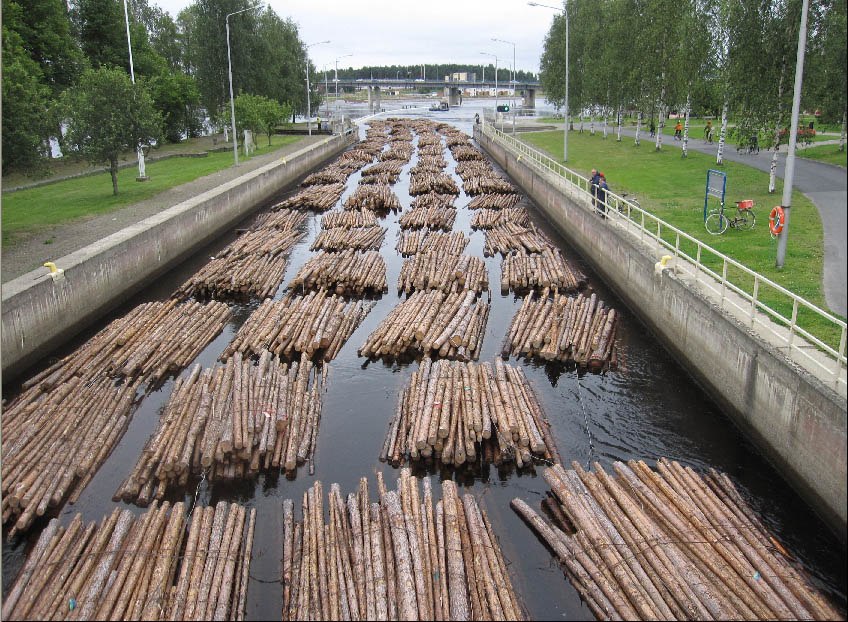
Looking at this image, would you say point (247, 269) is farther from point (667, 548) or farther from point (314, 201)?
point (667, 548)

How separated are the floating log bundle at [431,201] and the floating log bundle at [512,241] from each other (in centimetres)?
656

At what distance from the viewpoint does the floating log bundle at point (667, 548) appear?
9.63 metres

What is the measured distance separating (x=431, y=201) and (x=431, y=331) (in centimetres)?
2072

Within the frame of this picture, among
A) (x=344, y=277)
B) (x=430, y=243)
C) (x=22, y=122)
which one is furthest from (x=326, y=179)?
(x=344, y=277)

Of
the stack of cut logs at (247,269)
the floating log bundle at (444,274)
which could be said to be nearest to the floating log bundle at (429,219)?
the stack of cut logs at (247,269)

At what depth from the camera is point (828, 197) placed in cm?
1739

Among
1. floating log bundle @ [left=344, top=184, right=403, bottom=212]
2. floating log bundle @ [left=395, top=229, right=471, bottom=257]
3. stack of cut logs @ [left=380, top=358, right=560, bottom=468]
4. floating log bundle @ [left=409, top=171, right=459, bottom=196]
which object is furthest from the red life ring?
floating log bundle @ [left=409, top=171, right=459, bottom=196]

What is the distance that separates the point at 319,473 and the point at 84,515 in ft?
14.2

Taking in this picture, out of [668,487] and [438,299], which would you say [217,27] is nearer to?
[438,299]

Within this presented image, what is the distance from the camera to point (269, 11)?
92875 mm

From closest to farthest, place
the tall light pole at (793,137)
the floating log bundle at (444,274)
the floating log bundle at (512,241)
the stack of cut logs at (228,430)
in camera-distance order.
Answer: the stack of cut logs at (228,430) → the tall light pole at (793,137) → the floating log bundle at (444,274) → the floating log bundle at (512,241)

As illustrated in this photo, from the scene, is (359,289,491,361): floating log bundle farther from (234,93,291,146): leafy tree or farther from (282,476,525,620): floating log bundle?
(234,93,291,146): leafy tree

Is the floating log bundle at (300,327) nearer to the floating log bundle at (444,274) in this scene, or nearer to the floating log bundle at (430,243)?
the floating log bundle at (444,274)

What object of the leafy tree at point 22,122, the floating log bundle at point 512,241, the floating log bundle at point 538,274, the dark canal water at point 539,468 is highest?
the leafy tree at point 22,122
